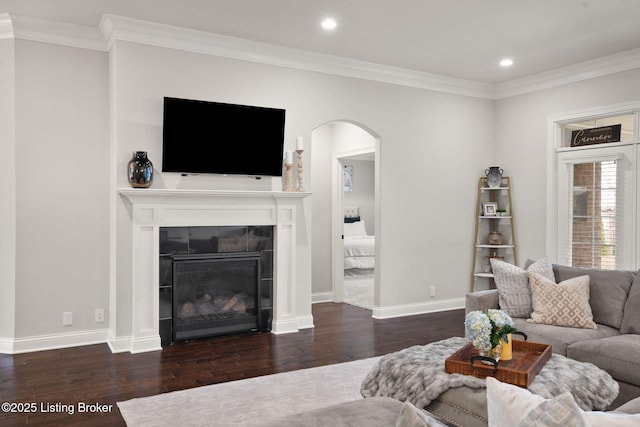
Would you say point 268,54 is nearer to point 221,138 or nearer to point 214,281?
point 221,138

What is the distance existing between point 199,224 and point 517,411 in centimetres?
404

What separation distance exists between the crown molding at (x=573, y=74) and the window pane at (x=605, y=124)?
50 centimetres

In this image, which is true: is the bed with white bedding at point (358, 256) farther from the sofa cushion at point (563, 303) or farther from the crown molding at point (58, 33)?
the crown molding at point (58, 33)

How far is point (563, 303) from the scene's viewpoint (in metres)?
3.93

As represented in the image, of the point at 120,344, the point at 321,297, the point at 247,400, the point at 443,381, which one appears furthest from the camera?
the point at 321,297

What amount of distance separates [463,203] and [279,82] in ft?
9.85

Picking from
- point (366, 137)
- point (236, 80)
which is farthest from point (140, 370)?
point (366, 137)

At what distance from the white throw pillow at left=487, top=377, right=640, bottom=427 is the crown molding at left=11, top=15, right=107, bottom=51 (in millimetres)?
4753

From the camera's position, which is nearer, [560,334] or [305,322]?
[560,334]

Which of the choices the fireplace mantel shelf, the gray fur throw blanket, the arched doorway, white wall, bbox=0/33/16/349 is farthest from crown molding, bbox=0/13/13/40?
the gray fur throw blanket

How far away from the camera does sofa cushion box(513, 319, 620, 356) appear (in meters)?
3.64

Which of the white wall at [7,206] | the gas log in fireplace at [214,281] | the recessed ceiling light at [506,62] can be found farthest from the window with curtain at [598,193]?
the white wall at [7,206]

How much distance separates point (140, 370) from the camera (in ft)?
13.4

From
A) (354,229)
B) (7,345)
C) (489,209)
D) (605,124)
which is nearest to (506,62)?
(605,124)
